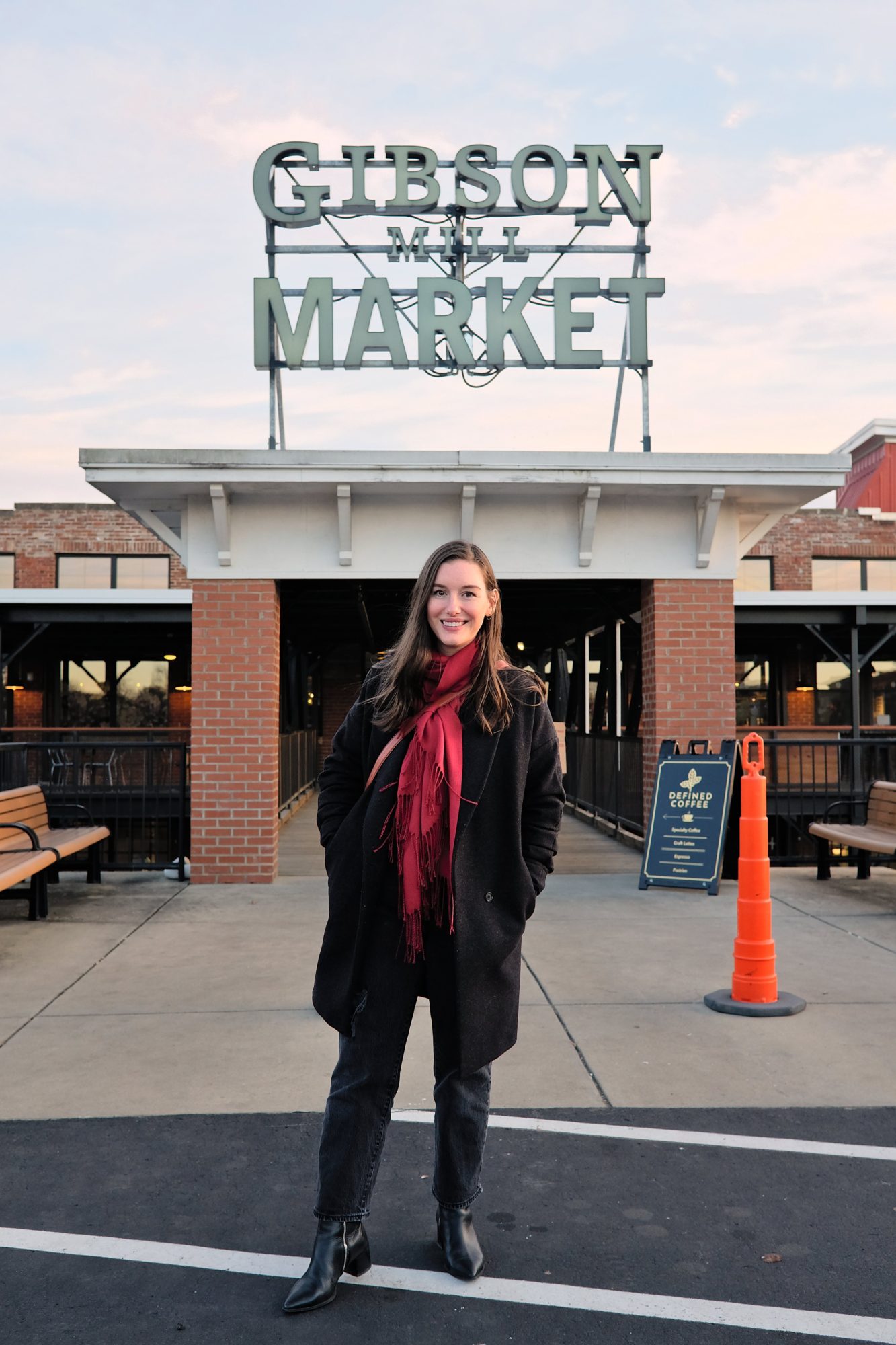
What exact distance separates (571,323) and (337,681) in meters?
15.4

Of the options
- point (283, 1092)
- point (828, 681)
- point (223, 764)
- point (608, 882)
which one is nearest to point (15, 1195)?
point (283, 1092)

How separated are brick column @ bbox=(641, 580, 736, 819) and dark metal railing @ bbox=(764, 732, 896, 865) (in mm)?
672

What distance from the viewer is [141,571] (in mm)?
26922

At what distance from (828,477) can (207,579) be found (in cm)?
550

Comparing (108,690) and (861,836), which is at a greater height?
(108,690)

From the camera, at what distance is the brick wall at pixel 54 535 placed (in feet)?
86.8

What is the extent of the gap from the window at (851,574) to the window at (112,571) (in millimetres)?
16537

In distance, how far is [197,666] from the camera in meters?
9.36

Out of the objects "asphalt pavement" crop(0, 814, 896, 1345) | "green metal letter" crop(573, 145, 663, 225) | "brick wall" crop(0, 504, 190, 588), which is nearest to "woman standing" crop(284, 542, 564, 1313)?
"asphalt pavement" crop(0, 814, 896, 1345)

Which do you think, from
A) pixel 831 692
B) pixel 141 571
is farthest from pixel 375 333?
pixel 141 571


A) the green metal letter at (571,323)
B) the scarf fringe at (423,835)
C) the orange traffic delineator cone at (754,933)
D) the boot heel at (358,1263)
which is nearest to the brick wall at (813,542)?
the green metal letter at (571,323)

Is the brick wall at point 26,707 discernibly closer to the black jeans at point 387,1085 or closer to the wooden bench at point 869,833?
the wooden bench at point 869,833

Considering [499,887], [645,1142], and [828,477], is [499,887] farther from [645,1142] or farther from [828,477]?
[828,477]

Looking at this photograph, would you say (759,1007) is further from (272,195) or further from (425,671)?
(272,195)
